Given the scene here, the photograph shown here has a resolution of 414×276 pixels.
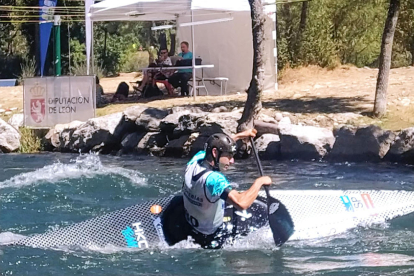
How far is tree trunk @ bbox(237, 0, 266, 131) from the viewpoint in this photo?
42.8 feet

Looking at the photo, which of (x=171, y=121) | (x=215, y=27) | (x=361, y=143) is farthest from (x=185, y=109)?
(x=215, y=27)

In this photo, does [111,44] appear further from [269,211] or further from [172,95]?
[269,211]

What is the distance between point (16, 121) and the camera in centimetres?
1597

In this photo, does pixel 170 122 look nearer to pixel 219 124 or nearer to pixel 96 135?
pixel 219 124

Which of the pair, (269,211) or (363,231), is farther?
(363,231)

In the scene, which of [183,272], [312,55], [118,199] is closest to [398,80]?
[312,55]

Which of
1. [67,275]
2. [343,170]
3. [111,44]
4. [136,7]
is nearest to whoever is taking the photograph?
[67,275]

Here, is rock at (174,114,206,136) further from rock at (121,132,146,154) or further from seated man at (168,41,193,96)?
seated man at (168,41,193,96)

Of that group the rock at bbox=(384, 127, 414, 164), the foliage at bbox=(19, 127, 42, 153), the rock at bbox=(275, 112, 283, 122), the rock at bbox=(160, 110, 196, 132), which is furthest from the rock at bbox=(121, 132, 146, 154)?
the rock at bbox=(384, 127, 414, 164)

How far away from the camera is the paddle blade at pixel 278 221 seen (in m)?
7.30

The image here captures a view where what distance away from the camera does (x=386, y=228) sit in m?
7.98

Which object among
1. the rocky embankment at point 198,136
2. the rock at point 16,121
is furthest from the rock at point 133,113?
the rock at point 16,121

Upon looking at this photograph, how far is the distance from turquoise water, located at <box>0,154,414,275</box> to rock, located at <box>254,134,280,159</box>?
0.29 meters

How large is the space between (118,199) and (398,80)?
854cm
